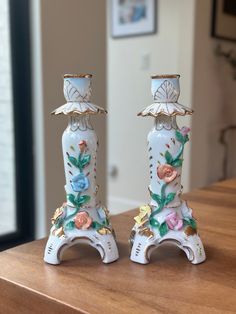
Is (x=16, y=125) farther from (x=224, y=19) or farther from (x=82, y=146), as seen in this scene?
(x=224, y=19)

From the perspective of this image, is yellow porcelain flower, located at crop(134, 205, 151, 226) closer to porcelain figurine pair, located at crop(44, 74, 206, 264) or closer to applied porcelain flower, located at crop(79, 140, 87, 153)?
porcelain figurine pair, located at crop(44, 74, 206, 264)

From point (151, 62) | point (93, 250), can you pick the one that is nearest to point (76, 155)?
point (93, 250)

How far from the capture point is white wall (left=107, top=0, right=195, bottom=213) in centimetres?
284

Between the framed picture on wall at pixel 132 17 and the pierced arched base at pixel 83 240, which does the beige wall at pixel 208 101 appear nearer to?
the framed picture on wall at pixel 132 17

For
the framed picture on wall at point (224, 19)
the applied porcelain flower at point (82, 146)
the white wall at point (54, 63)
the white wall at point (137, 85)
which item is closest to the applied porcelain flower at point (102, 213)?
the applied porcelain flower at point (82, 146)

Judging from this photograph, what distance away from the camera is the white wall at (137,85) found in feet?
9.33

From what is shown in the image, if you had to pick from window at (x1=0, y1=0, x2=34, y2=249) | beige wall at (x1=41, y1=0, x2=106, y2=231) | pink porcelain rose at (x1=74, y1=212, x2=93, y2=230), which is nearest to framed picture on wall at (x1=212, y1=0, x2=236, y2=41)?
beige wall at (x1=41, y1=0, x2=106, y2=231)

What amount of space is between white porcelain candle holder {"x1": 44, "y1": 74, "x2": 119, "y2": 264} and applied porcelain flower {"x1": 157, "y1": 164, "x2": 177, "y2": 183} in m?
0.11

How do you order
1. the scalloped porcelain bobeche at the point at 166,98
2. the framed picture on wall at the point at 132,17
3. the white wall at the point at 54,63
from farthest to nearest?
the framed picture on wall at the point at 132,17, the white wall at the point at 54,63, the scalloped porcelain bobeche at the point at 166,98

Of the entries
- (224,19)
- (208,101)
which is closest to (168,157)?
(208,101)

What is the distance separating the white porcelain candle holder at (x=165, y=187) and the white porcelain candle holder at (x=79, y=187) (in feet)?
0.18

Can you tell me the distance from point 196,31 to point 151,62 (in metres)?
0.42

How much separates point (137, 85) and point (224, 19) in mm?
756

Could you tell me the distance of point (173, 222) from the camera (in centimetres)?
67
